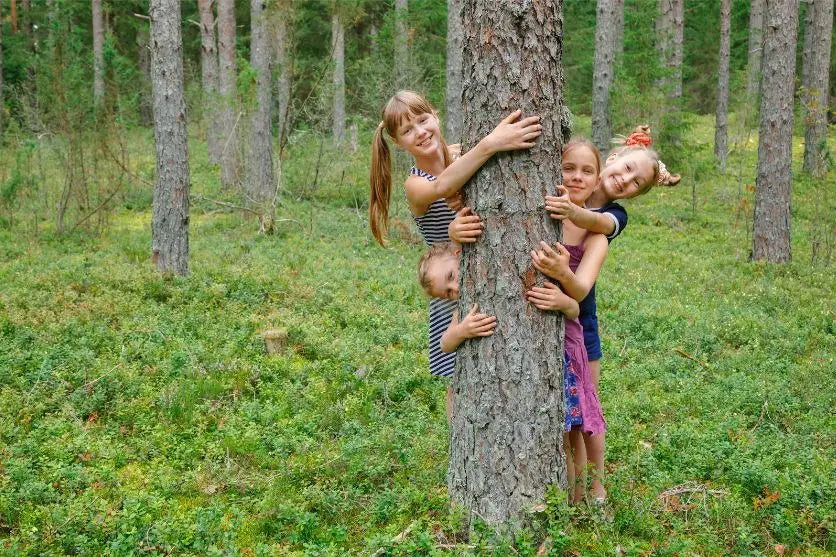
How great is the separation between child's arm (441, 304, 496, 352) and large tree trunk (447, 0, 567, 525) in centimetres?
4

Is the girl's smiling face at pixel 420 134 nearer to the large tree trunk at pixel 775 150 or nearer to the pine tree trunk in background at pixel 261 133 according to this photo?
the large tree trunk at pixel 775 150

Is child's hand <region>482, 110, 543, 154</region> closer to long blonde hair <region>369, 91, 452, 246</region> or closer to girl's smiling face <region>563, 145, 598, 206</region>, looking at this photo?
girl's smiling face <region>563, 145, 598, 206</region>

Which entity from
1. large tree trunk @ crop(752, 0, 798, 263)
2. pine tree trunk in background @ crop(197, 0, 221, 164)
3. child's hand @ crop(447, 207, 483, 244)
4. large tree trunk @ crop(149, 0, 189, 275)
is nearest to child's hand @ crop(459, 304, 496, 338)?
child's hand @ crop(447, 207, 483, 244)

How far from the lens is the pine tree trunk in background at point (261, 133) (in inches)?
530

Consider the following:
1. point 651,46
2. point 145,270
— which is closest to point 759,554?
point 145,270

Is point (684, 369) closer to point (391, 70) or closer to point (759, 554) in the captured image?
point (759, 554)

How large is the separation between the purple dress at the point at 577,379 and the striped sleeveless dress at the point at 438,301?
0.58m

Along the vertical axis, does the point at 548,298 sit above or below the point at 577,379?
above

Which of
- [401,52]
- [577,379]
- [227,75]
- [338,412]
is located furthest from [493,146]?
[227,75]

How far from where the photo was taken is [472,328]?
3137mm

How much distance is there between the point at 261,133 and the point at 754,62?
12.5 metres

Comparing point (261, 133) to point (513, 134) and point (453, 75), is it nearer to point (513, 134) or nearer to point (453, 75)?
point (453, 75)

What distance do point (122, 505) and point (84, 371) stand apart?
6.48ft

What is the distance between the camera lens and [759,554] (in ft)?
10.7
